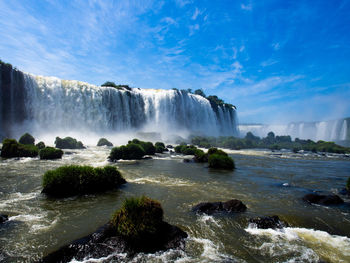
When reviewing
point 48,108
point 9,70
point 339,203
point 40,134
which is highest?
point 9,70

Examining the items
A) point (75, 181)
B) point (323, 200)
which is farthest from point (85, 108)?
point (323, 200)

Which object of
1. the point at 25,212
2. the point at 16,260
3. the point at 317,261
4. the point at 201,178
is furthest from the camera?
the point at 201,178

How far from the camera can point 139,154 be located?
25.0 meters

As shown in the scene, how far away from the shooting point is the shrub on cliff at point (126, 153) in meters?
23.5

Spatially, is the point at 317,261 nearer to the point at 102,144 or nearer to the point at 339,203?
the point at 339,203

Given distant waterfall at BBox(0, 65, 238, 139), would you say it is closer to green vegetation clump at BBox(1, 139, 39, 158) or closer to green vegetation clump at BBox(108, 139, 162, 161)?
green vegetation clump at BBox(1, 139, 39, 158)

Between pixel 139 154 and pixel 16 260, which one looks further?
pixel 139 154

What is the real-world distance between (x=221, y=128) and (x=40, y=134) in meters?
78.9

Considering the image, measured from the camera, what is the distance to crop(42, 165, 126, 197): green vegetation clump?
935 cm

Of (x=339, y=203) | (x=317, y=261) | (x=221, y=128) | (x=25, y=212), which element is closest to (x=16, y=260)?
(x=25, y=212)

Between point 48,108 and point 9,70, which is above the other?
point 9,70

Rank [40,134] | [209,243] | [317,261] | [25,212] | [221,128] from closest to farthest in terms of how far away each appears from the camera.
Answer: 1. [317,261]
2. [209,243]
3. [25,212]
4. [40,134]
5. [221,128]

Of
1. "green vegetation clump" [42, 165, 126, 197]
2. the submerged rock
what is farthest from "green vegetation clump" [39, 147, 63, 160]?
the submerged rock

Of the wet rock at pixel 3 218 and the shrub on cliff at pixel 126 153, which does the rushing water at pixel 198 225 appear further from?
the shrub on cliff at pixel 126 153
